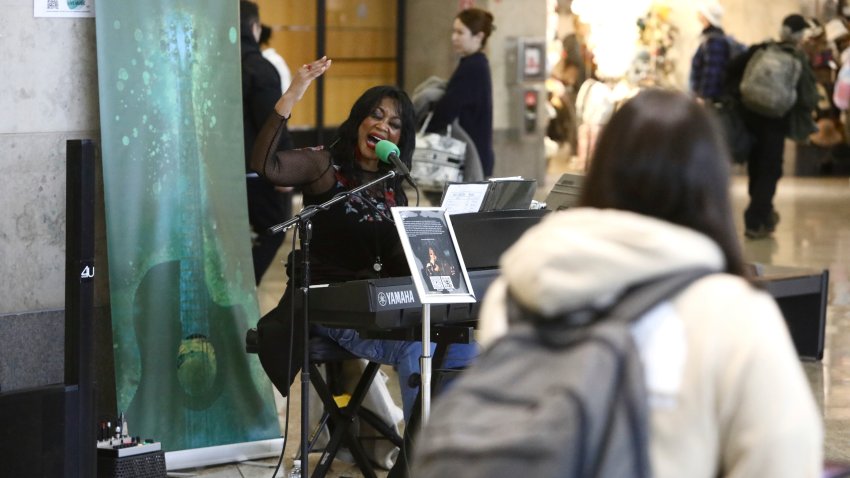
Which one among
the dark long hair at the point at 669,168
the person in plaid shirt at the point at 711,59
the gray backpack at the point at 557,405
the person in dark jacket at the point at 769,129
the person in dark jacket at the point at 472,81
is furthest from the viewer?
the person in plaid shirt at the point at 711,59

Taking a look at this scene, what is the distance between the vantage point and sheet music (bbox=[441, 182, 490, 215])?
392 cm

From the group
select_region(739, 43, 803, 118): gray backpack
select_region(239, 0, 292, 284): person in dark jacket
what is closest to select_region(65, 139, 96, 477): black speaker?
select_region(239, 0, 292, 284): person in dark jacket

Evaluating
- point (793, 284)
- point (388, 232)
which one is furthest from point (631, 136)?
point (793, 284)

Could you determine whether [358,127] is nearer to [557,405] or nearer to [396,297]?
[396,297]

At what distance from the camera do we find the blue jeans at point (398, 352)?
13.7ft

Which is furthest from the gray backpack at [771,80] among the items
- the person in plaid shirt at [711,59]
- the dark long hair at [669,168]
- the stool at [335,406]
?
the dark long hair at [669,168]

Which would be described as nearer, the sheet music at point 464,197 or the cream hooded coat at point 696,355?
the cream hooded coat at point 696,355

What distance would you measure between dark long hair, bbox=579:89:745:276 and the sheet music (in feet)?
6.72

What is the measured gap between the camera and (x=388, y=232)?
434cm

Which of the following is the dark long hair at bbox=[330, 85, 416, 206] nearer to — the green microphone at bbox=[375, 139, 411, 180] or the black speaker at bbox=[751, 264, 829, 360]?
→ the green microphone at bbox=[375, 139, 411, 180]

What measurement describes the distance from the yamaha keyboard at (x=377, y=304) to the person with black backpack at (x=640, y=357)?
6.24 ft

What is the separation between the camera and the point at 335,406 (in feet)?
14.1

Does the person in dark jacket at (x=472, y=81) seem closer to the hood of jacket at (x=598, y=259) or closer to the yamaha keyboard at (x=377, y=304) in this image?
the yamaha keyboard at (x=377, y=304)

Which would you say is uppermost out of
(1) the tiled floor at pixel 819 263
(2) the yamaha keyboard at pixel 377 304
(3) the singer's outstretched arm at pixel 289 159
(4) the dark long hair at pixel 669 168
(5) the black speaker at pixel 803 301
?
(4) the dark long hair at pixel 669 168
